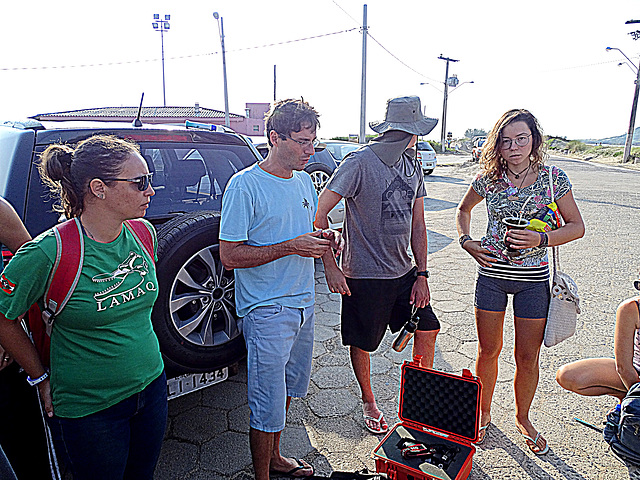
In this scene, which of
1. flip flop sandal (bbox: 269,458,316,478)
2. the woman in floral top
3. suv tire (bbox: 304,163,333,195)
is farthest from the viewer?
suv tire (bbox: 304,163,333,195)

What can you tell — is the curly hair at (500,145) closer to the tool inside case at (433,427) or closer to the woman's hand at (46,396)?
the tool inside case at (433,427)

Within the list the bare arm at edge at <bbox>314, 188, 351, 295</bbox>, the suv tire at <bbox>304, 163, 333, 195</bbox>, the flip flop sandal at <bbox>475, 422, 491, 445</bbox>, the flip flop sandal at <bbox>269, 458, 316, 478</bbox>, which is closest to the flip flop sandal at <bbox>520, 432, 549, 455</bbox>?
the flip flop sandal at <bbox>475, 422, 491, 445</bbox>

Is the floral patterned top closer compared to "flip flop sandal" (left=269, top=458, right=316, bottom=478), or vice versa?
"flip flop sandal" (left=269, top=458, right=316, bottom=478)

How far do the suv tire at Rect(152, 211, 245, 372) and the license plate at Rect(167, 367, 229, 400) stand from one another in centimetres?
9

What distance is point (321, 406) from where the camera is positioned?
3.23m

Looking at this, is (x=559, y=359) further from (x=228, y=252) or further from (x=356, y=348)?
(x=228, y=252)

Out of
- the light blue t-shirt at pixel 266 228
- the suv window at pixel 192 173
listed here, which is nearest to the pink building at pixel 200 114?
the suv window at pixel 192 173

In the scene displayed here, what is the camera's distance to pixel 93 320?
1.64m

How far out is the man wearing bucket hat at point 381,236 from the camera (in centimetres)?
279

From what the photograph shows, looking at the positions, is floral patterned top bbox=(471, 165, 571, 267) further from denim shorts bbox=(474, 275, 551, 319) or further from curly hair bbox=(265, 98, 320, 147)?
curly hair bbox=(265, 98, 320, 147)

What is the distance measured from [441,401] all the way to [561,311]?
0.89m

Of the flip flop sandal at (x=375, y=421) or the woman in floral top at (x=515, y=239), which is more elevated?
the woman in floral top at (x=515, y=239)

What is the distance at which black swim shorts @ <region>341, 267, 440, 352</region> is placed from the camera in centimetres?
288

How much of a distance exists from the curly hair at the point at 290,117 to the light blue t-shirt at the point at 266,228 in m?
0.23
